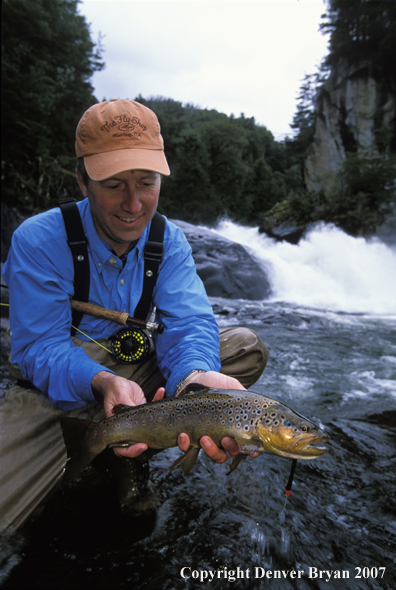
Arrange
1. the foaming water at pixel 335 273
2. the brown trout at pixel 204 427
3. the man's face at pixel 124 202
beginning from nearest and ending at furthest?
the brown trout at pixel 204 427 → the man's face at pixel 124 202 → the foaming water at pixel 335 273

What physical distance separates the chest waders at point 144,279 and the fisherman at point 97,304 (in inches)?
0.9

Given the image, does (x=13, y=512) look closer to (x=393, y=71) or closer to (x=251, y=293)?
(x=251, y=293)

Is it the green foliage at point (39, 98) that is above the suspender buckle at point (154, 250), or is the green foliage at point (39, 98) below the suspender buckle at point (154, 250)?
above

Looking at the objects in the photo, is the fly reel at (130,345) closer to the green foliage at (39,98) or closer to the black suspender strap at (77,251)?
the black suspender strap at (77,251)

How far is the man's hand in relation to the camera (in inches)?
85.1

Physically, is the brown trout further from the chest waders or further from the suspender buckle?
the suspender buckle

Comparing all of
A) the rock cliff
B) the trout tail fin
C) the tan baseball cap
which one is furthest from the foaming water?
the trout tail fin

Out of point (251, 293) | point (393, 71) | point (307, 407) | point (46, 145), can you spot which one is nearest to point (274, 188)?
point (393, 71)

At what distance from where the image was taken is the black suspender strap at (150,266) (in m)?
2.83

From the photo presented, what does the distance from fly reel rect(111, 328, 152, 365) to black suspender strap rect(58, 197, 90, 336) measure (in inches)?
12.0

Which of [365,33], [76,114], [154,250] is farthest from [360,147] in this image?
[154,250]

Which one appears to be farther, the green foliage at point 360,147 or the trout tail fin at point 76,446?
the green foliage at point 360,147

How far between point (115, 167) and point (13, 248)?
0.84m

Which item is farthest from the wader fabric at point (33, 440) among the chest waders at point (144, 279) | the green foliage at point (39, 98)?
the green foliage at point (39, 98)
